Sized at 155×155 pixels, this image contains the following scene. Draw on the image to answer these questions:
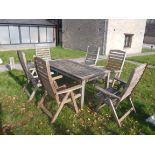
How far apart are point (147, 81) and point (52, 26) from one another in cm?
1655

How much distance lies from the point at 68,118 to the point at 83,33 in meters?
14.0

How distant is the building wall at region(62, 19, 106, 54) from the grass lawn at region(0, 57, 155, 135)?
1047 centimetres

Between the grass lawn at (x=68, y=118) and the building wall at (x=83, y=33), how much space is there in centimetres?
1047

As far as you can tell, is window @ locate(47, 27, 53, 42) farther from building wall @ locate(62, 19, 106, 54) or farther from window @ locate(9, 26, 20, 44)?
window @ locate(9, 26, 20, 44)

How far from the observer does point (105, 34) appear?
14266 mm

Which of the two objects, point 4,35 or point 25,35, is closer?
point 4,35

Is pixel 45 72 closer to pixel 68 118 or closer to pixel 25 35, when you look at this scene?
pixel 68 118

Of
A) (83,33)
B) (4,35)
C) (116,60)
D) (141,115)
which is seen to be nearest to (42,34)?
(4,35)

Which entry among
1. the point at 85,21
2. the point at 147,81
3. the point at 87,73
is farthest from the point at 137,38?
the point at 87,73

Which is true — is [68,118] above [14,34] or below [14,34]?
below

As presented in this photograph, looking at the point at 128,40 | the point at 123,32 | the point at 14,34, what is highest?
the point at 123,32

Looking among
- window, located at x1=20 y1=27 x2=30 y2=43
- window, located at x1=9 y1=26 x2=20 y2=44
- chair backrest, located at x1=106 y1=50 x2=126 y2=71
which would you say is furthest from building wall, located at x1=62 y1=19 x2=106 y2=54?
chair backrest, located at x1=106 y1=50 x2=126 y2=71

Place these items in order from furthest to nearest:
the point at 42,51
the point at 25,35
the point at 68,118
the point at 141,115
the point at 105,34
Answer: the point at 25,35
the point at 105,34
the point at 42,51
the point at 141,115
the point at 68,118

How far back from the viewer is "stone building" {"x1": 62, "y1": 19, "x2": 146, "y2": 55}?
1452 cm
